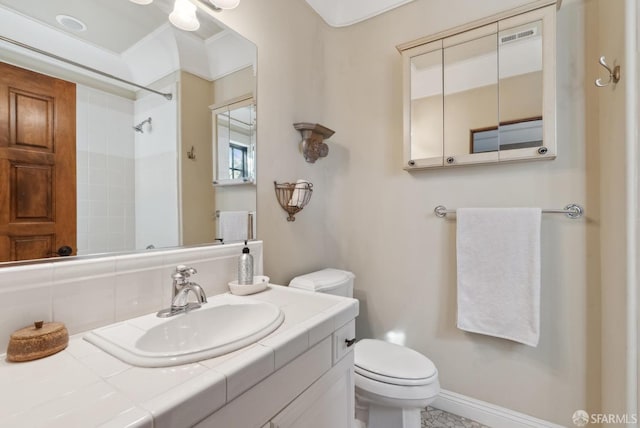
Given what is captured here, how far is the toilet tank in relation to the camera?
1.44 meters

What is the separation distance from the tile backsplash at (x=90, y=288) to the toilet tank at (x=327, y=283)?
0.52m

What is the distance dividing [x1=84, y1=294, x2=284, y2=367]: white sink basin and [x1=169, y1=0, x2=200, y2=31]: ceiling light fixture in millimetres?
1064

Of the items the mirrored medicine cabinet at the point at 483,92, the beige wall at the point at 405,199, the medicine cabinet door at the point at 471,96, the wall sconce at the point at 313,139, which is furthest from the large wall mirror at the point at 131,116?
the medicine cabinet door at the point at 471,96

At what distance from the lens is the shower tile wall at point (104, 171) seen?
2.70ft

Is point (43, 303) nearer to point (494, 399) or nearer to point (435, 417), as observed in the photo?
point (435, 417)

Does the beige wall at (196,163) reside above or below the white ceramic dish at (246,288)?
above

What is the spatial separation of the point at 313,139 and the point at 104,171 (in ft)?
3.52

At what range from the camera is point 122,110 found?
2.96ft

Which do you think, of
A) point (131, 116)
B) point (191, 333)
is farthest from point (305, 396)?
point (131, 116)

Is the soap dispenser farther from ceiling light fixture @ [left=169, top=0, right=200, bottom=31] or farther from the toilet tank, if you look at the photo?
ceiling light fixture @ [left=169, top=0, right=200, bottom=31]

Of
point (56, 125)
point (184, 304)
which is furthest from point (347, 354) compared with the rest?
point (56, 125)

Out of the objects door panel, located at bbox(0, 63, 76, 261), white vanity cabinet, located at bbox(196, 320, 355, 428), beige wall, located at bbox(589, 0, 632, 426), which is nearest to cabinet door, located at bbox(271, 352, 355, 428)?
white vanity cabinet, located at bbox(196, 320, 355, 428)

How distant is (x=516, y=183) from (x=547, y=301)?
59 centimetres

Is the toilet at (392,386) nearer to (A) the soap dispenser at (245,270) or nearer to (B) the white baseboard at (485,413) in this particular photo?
(B) the white baseboard at (485,413)
